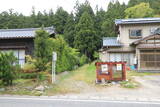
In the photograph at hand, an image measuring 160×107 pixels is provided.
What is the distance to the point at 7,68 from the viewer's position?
1035 centimetres

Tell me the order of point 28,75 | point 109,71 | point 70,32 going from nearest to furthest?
point 109,71 < point 28,75 < point 70,32

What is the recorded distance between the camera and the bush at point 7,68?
403 inches

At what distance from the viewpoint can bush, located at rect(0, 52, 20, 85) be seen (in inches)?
403

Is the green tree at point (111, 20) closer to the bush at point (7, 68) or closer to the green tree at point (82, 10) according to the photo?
the green tree at point (82, 10)

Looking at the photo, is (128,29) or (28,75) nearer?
(28,75)

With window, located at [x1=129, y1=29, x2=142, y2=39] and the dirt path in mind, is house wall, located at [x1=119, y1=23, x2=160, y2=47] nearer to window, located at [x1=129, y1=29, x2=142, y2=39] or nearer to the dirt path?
window, located at [x1=129, y1=29, x2=142, y2=39]

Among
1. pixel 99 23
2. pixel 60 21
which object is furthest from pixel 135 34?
pixel 60 21

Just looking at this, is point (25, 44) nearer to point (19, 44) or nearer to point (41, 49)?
point (19, 44)

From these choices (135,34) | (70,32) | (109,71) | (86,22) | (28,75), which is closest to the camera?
(109,71)

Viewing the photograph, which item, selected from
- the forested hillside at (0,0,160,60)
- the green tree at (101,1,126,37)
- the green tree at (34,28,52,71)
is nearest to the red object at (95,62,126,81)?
the green tree at (34,28,52,71)

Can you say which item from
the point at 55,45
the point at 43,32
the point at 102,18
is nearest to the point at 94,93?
the point at 43,32

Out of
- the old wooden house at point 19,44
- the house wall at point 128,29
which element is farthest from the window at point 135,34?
the old wooden house at point 19,44

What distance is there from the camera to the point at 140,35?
915 inches

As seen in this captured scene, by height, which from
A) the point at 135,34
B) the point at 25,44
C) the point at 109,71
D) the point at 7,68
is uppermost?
the point at 135,34
